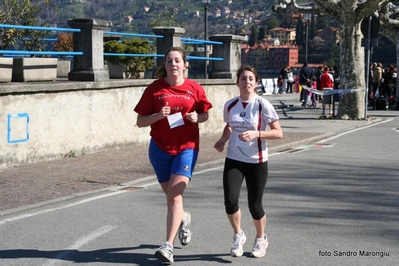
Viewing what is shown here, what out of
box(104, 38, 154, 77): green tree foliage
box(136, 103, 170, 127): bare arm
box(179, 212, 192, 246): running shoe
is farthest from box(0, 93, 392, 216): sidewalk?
box(136, 103, 170, 127): bare arm

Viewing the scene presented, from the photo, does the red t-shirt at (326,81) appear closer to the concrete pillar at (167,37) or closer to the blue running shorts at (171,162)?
the concrete pillar at (167,37)

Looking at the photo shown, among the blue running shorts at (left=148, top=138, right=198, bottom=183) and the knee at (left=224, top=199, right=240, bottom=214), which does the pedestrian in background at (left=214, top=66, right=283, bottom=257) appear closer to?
the knee at (left=224, top=199, right=240, bottom=214)

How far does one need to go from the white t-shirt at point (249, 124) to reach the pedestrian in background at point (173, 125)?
0.30 m

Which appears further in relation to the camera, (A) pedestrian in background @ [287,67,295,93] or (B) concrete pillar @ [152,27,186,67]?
(A) pedestrian in background @ [287,67,295,93]

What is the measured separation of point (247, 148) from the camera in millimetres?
6309

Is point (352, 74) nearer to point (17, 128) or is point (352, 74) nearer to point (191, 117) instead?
point (17, 128)

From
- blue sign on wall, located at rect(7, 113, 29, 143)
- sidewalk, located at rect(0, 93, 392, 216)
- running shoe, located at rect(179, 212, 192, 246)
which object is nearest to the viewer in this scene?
running shoe, located at rect(179, 212, 192, 246)

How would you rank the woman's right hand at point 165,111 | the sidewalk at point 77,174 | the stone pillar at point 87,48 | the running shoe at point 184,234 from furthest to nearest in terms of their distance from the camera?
the stone pillar at point 87,48
the sidewalk at point 77,174
the running shoe at point 184,234
the woman's right hand at point 165,111

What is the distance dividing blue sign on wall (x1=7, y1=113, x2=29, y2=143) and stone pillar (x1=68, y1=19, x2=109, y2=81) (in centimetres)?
216

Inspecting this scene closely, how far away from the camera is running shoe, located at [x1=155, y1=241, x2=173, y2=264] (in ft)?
20.0

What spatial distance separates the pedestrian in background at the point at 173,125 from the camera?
250 inches

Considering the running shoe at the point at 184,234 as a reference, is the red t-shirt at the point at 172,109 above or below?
above

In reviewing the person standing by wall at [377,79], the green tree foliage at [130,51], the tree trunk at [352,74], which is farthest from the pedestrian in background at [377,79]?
the green tree foliage at [130,51]

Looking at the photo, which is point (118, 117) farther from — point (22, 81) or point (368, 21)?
point (368, 21)
